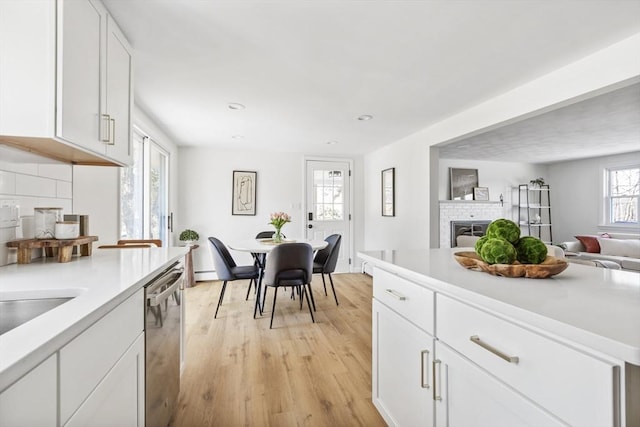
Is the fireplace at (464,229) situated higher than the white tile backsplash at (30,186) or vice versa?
the white tile backsplash at (30,186)

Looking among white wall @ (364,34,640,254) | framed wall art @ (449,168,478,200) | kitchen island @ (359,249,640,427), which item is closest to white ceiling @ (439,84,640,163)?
framed wall art @ (449,168,478,200)

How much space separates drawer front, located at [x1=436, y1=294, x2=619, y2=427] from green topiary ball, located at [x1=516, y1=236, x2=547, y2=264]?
1.17 ft

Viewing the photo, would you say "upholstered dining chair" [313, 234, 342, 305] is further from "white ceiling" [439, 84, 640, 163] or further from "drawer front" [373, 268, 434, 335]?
"white ceiling" [439, 84, 640, 163]

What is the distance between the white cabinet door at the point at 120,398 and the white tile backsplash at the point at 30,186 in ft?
2.68

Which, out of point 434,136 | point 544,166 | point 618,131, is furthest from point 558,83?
point 544,166

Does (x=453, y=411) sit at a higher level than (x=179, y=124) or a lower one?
lower

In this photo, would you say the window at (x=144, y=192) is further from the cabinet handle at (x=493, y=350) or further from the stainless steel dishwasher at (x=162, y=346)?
the cabinet handle at (x=493, y=350)

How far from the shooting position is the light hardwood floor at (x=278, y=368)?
1.74m

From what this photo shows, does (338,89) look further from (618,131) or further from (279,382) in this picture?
(618,131)

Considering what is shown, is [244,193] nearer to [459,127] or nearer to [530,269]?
[459,127]

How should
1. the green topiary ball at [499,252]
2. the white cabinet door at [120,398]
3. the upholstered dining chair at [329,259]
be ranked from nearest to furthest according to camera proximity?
the white cabinet door at [120,398] < the green topiary ball at [499,252] < the upholstered dining chair at [329,259]

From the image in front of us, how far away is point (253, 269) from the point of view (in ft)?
11.4

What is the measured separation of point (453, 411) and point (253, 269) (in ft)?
8.90

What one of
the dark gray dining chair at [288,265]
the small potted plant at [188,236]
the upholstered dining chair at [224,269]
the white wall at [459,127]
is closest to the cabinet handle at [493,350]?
the white wall at [459,127]
